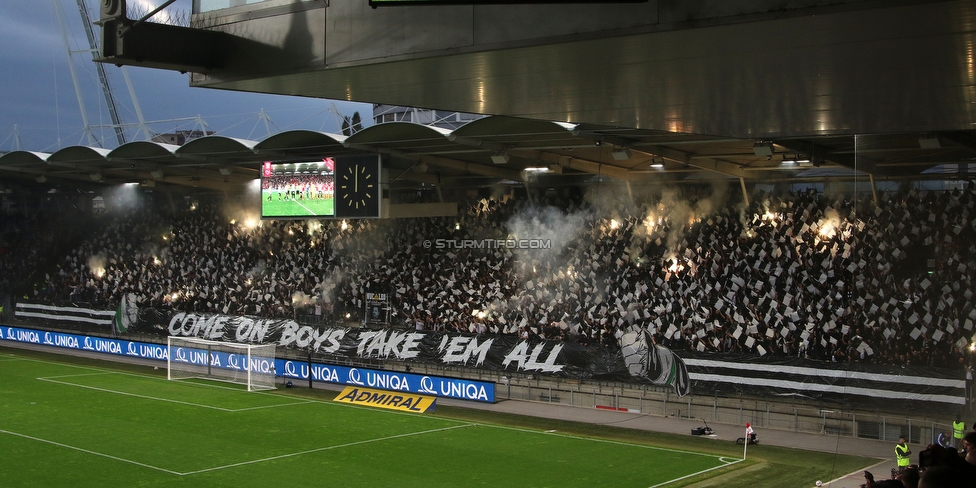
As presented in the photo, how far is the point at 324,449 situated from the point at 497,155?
963 centimetres

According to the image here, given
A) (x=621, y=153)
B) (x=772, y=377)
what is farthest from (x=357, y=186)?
(x=772, y=377)

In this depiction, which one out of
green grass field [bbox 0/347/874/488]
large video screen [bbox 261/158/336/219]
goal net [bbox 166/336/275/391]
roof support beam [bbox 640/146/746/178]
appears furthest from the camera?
goal net [bbox 166/336/275/391]

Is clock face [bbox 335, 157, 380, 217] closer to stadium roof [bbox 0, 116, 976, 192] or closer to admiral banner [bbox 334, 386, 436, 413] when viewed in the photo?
stadium roof [bbox 0, 116, 976, 192]

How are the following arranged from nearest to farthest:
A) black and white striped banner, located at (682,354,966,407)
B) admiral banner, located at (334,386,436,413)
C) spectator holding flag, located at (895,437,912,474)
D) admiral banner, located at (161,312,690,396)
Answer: spectator holding flag, located at (895,437,912,474) → black and white striped banner, located at (682,354,966,407) → admiral banner, located at (161,312,690,396) → admiral banner, located at (334,386,436,413)

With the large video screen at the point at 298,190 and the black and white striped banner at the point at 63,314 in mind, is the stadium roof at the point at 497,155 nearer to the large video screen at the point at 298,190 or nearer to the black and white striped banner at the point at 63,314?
the large video screen at the point at 298,190

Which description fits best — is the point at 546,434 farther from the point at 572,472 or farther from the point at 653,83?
the point at 653,83

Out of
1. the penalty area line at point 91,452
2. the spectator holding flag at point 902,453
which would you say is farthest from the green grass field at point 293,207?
the spectator holding flag at point 902,453

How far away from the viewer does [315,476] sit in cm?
1675

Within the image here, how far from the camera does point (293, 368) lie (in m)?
29.8

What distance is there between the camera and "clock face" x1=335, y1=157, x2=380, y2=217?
2634 centimetres

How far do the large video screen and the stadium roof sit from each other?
0.38m

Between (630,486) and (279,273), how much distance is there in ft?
77.4

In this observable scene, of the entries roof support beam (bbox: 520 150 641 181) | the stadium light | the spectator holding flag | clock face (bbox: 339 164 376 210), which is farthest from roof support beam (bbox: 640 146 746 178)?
the spectator holding flag

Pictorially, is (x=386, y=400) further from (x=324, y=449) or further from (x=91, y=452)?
(x=91, y=452)
